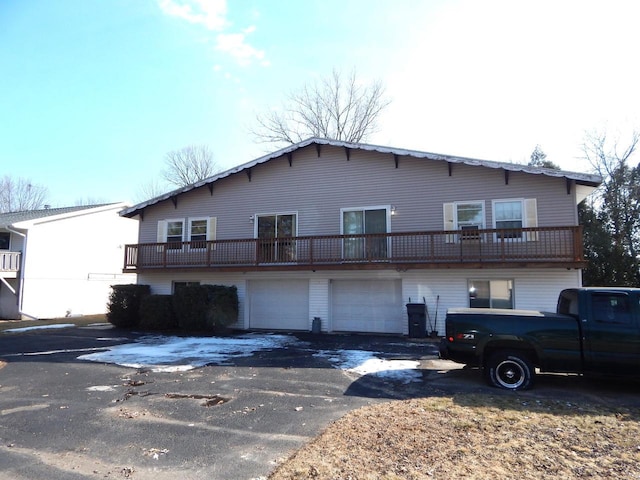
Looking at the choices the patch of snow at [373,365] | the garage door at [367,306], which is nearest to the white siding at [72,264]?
the garage door at [367,306]

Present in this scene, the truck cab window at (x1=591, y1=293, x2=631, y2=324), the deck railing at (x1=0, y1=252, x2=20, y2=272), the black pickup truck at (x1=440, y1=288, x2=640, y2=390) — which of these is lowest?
the black pickup truck at (x1=440, y1=288, x2=640, y2=390)

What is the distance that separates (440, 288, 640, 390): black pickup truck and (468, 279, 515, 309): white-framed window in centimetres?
655

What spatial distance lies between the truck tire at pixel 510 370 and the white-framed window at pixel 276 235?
383 inches

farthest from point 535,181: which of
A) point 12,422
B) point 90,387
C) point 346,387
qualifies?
point 12,422

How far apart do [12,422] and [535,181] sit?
1467cm

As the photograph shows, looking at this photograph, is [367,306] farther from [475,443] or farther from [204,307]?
[475,443]

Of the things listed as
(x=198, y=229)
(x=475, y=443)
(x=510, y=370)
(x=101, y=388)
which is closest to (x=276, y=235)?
(x=198, y=229)

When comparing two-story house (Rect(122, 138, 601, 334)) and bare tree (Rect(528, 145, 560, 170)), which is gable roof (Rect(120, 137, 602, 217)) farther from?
bare tree (Rect(528, 145, 560, 170))

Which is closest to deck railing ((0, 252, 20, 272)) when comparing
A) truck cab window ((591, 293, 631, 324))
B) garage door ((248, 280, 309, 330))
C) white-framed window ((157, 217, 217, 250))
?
white-framed window ((157, 217, 217, 250))

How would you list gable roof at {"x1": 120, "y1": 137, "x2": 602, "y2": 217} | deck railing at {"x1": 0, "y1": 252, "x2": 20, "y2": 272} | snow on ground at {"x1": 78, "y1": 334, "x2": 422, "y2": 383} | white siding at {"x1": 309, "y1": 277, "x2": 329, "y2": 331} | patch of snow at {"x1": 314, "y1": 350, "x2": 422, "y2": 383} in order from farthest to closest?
deck railing at {"x1": 0, "y1": 252, "x2": 20, "y2": 272} → white siding at {"x1": 309, "y1": 277, "x2": 329, "y2": 331} → gable roof at {"x1": 120, "y1": 137, "x2": 602, "y2": 217} → snow on ground at {"x1": 78, "y1": 334, "x2": 422, "y2": 383} → patch of snow at {"x1": 314, "y1": 350, "x2": 422, "y2": 383}

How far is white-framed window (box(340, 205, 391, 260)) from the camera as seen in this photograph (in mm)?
14793

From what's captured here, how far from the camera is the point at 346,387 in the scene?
712cm

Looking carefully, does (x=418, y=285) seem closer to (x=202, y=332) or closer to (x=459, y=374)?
(x=459, y=374)

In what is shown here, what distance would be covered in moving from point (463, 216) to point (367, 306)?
4696 mm
